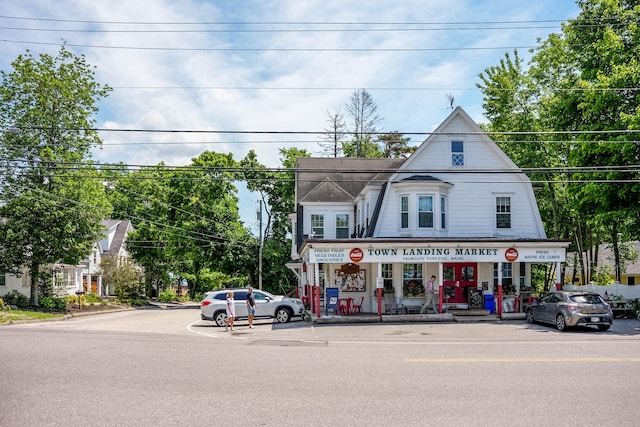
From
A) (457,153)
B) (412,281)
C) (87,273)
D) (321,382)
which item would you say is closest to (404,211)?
(412,281)

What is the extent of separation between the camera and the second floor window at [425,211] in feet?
93.7

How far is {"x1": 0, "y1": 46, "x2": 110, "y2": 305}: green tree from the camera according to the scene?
3506 cm

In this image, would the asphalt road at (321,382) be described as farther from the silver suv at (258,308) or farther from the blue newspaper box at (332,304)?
the silver suv at (258,308)

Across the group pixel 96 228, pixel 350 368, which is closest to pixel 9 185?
pixel 96 228

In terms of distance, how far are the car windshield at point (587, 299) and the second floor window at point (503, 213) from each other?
853 centimetres

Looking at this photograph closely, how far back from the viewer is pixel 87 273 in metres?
57.4

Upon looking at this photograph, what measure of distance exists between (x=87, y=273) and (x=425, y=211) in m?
41.1

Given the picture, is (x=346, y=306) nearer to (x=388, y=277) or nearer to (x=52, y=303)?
(x=388, y=277)

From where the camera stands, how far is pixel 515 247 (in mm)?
26203

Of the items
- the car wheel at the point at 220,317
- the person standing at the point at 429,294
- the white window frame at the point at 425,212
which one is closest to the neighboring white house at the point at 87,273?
the car wheel at the point at 220,317

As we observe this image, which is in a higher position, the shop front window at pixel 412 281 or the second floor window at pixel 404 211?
the second floor window at pixel 404 211

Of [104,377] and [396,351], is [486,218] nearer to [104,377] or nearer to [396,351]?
[396,351]

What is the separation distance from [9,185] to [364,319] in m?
24.0

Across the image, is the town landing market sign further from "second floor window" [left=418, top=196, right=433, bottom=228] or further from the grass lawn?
the grass lawn
